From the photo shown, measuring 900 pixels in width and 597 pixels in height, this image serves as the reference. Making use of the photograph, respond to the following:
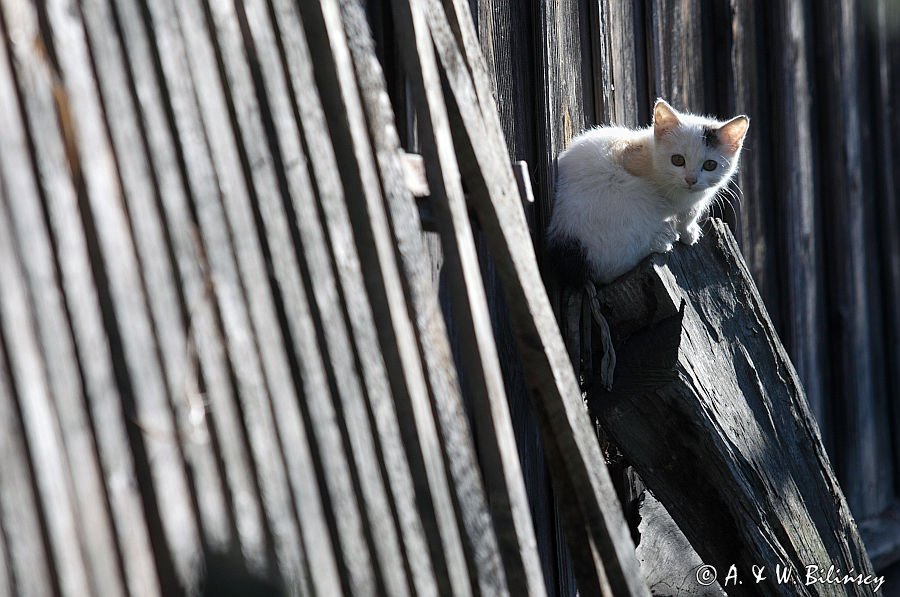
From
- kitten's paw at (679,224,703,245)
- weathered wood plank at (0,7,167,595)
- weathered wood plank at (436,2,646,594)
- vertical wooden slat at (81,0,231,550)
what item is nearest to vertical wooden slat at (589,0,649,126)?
kitten's paw at (679,224,703,245)

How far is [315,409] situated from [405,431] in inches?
6.9

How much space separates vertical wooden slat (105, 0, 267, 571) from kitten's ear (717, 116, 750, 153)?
7.34 feet

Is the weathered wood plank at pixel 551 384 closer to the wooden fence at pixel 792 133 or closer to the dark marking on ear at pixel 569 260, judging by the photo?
the wooden fence at pixel 792 133

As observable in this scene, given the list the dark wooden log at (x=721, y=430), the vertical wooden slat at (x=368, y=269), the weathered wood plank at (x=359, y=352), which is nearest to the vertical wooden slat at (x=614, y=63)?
the dark wooden log at (x=721, y=430)

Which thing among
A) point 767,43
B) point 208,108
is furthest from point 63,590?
point 767,43

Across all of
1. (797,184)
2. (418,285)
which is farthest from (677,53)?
(418,285)

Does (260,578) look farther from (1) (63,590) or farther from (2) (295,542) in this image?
(1) (63,590)

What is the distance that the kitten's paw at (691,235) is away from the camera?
272cm

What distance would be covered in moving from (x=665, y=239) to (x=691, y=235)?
0.50 feet

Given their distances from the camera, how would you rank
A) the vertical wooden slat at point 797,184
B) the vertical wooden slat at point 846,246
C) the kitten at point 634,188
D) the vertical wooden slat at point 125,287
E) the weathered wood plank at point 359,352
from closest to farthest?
the vertical wooden slat at point 125,287
the weathered wood plank at point 359,352
the kitten at point 634,188
the vertical wooden slat at point 797,184
the vertical wooden slat at point 846,246

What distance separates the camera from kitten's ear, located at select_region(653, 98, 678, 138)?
2.76 m

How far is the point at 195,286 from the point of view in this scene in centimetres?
115

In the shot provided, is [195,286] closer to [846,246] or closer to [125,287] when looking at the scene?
[125,287]

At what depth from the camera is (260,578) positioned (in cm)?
114
